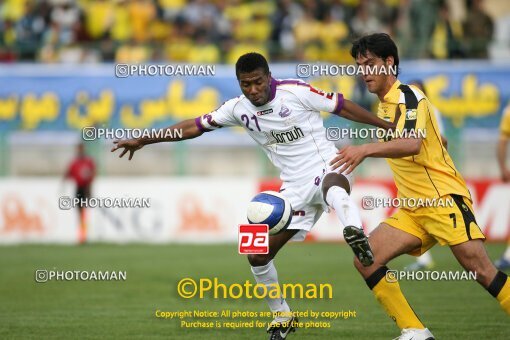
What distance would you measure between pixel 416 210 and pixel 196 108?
43.4 ft

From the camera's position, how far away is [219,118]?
28.3 feet

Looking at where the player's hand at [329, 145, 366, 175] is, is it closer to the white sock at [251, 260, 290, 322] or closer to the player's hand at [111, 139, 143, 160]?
the white sock at [251, 260, 290, 322]

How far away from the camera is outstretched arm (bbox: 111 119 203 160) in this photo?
28.1ft

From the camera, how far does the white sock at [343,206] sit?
7551 mm

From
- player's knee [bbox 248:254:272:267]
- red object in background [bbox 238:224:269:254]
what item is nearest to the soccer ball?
red object in background [bbox 238:224:269:254]

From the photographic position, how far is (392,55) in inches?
310

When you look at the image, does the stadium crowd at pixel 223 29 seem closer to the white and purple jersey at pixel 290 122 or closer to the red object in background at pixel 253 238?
the white and purple jersey at pixel 290 122

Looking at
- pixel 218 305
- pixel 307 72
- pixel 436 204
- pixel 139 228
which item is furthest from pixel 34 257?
pixel 436 204

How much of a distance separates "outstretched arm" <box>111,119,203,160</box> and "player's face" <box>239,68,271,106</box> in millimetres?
698

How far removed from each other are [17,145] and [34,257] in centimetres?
414

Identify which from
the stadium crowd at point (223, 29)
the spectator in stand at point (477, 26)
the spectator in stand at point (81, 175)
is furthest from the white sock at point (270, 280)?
the spectator in stand at point (477, 26)

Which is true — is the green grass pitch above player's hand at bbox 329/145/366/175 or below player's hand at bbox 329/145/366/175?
below

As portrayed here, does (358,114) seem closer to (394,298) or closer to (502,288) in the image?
(394,298)

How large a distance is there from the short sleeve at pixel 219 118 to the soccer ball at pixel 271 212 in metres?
0.84
